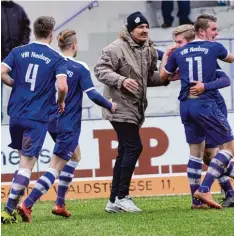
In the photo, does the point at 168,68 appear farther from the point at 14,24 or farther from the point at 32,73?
the point at 14,24

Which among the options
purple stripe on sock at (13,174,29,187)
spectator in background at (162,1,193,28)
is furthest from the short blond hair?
spectator in background at (162,1,193,28)

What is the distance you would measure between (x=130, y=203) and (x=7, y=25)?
786 cm

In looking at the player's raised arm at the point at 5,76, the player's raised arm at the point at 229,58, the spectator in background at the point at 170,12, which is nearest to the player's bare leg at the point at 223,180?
the player's raised arm at the point at 229,58

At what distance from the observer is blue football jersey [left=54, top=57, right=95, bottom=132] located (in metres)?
11.6

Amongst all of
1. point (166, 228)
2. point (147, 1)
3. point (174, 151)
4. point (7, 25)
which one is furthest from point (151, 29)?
point (166, 228)

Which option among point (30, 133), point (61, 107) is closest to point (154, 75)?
point (61, 107)

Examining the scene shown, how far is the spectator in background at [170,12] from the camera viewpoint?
68.7 feet

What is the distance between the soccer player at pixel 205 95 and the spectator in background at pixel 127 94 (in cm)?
46

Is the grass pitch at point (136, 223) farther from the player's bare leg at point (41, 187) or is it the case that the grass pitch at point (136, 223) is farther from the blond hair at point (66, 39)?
the blond hair at point (66, 39)

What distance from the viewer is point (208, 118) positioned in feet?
38.2

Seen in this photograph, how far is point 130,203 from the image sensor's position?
12008mm

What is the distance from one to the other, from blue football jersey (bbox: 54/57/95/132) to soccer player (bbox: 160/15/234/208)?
1.00 meters

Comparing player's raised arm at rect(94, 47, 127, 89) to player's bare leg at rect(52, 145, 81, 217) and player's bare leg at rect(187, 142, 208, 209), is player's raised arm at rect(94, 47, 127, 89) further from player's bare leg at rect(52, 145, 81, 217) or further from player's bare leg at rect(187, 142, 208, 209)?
player's bare leg at rect(187, 142, 208, 209)

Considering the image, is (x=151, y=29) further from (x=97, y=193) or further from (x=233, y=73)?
(x=97, y=193)
